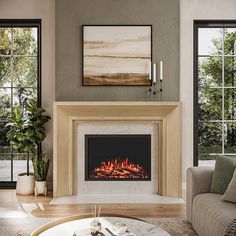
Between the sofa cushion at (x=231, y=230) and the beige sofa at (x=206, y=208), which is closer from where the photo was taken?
the sofa cushion at (x=231, y=230)

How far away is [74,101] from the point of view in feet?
15.3

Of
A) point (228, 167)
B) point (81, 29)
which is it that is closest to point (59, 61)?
point (81, 29)

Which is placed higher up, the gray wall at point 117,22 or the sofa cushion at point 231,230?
the gray wall at point 117,22

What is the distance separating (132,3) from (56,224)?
3.21 meters

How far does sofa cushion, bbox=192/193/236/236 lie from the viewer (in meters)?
2.48

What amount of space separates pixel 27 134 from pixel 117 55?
1590 millimetres

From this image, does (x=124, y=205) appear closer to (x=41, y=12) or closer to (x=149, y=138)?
(x=149, y=138)

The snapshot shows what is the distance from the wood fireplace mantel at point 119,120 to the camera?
4.56 metres

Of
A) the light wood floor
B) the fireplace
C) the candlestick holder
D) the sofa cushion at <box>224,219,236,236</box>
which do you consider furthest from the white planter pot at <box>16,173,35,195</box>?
the sofa cushion at <box>224,219,236,236</box>

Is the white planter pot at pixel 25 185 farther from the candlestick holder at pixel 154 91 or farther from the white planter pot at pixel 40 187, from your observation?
the candlestick holder at pixel 154 91

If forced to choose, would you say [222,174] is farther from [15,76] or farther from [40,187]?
[15,76]

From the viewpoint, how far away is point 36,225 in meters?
3.47

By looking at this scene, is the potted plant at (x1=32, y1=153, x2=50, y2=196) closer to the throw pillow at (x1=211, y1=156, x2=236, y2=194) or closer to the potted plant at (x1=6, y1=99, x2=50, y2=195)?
the potted plant at (x1=6, y1=99, x2=50, y2=195)

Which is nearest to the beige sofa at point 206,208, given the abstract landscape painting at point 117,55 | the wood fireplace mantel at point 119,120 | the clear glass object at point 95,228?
the clear glass object at point 95,228
